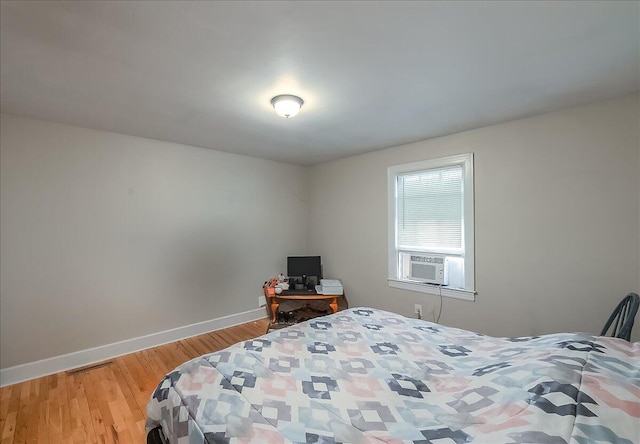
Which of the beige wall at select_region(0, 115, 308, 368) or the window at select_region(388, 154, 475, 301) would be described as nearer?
the beige wall at select_region(0, 115, 308, 368)

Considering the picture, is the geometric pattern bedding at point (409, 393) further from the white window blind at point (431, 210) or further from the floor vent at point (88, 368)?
the floor vent at point (88, 368)

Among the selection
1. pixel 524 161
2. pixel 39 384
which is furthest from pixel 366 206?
pixel 39 384

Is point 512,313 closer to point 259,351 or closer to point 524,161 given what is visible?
point 524,161

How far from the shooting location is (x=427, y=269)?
3062mm

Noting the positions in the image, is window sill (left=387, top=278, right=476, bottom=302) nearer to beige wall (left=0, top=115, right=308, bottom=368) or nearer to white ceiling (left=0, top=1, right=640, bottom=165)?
white ceiling (left=0, top=1, right=640, bottom=165)

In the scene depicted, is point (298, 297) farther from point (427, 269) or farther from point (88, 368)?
point (88, 368)

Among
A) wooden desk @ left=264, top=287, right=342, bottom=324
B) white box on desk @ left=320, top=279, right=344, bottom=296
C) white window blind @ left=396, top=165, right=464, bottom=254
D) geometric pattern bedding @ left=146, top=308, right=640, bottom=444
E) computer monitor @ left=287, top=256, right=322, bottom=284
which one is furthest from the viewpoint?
computer monitor @ left=287, top=256, right=322, bottom=284

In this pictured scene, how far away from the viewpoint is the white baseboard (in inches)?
94.7

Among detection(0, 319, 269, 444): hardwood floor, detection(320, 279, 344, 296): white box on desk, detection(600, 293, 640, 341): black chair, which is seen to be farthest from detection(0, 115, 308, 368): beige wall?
detection(600, 293, 640, 341): black chair

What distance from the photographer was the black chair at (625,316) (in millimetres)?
1578

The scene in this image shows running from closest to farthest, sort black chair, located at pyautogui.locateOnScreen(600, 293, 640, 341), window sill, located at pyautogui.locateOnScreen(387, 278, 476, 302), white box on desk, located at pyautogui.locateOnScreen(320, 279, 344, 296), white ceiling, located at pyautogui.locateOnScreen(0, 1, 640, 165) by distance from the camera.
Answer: white ceiling, located at pyautogui.locateOnScreen(0, 1, 640, 165) < black chair, located at pyautogui.locateOnScreen(600, 293, 640, 341) < window sill, located at pyautogui.locateOnScreen(387, 278, 476, 302) < white box on desk, located at pyautogui.locateOnScreen(320, 279, 344, 296)

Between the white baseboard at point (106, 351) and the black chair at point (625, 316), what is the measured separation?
143 inches

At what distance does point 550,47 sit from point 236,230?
349 cm

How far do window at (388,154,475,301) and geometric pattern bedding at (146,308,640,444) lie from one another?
1259 millimetres
